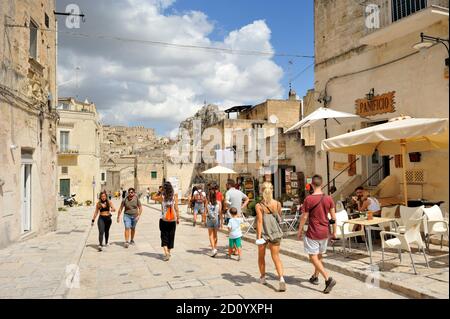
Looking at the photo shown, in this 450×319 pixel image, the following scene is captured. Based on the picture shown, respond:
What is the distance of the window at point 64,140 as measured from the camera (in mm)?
37531

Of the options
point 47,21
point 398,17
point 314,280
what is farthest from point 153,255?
point 47,21

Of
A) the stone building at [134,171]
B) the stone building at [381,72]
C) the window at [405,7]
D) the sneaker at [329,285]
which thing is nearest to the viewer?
the sneaker at [329,285]

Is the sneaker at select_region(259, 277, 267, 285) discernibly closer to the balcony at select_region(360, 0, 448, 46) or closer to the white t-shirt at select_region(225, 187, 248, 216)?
the white t-shirt at select_region(225, 187, 248, 216)

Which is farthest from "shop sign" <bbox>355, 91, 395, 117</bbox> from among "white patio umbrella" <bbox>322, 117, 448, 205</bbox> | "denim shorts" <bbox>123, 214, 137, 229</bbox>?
"denim shorts" <bbox>123, 214, 137, 229</bbox>

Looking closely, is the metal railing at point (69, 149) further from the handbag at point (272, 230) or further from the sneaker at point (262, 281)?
the handbag at point (272, 230)

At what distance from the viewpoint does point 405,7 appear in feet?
33.0

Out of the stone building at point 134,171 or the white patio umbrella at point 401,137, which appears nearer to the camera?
the white patio umbrella at point 401,137

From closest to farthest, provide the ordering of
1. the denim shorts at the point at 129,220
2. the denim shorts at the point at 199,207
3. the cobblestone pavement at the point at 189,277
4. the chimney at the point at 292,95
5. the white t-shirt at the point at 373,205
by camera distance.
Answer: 1. the cobblestone pavement at the point at 189,277
2. the white t-shirt at the point at 373,205
3. the denim shorts at the point at 129,220
4. the denim shorts at the point at 199,207
5. the chimney at the point at 292,95

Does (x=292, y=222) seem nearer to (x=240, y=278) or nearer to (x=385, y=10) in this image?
(x=240, y=278)

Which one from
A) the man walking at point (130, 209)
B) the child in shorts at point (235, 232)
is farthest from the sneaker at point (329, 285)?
the man walking at point (130, 209)

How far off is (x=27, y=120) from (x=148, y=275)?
7.39 m

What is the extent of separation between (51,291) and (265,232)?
3489 mm

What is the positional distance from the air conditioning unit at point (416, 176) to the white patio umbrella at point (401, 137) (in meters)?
0.71
